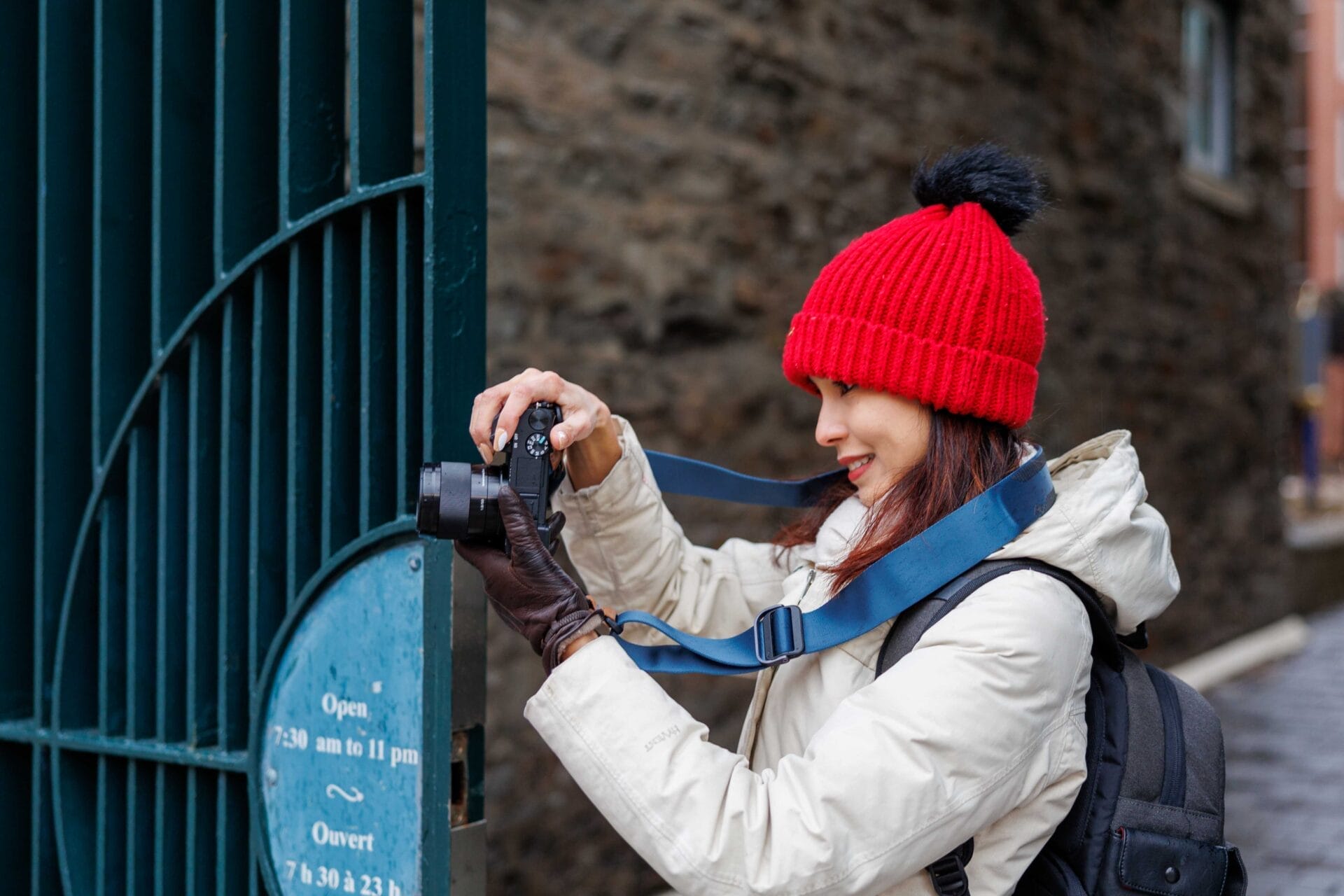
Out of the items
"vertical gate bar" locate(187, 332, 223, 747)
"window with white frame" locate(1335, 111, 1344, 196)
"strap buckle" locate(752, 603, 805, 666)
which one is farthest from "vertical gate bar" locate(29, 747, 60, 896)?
"window with white frame" locate(1335, 111, 1344, 196)

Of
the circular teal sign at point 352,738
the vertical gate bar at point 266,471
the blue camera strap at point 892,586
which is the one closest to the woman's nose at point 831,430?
the blue camera strap at point 892,586

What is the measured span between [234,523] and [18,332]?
27.7 inches

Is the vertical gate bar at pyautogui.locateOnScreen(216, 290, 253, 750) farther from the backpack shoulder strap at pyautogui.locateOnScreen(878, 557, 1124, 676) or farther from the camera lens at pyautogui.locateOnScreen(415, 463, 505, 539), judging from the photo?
the backpack shoulder strap at pyautogui.locateOnScreen(878, 557, 1124, 676)

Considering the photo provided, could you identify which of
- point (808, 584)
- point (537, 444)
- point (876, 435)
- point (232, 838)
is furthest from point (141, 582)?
point (876, 435)

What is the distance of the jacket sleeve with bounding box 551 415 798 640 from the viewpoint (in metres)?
1.88

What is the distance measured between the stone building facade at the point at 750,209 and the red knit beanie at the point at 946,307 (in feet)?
1.13

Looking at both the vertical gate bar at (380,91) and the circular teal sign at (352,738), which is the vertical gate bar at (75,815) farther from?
the vertical gate bar at (380,91)

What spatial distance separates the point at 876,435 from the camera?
170 cm

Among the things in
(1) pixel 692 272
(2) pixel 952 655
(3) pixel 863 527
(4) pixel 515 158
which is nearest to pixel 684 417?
(1) pixel 692 272

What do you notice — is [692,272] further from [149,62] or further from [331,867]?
[331,867]

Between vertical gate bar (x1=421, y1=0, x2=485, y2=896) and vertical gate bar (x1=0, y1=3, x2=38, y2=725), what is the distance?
101 centimetres

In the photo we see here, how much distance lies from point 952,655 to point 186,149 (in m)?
1.44

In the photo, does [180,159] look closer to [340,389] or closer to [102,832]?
[340,389]

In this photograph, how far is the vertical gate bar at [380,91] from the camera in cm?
177
